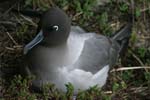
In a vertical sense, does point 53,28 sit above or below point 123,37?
above

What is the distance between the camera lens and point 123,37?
5.18 m

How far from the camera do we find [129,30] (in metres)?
5.27

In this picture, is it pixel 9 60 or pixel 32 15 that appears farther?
pixel 32 15

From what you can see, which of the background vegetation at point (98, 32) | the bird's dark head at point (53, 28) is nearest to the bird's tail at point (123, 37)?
the background vegetation at point (98, 32)

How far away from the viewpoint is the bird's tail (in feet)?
16.8

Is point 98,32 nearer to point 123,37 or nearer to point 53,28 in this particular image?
point 123,37

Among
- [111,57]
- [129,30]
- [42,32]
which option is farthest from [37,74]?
[129,30]

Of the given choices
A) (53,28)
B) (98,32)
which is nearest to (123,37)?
(98,32)

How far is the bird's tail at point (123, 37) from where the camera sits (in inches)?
201

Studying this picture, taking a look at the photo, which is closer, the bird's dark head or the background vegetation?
the bird's dark head

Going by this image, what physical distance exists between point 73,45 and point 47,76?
34 centimetres

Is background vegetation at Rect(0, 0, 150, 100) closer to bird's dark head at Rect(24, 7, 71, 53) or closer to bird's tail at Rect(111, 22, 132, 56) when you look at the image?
bird's tail at Rect(111, 22, 132, 56)

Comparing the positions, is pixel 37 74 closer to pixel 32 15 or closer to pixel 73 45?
pixel 73 45

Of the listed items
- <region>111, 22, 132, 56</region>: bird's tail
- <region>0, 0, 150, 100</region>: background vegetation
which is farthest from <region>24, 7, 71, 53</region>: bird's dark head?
<region>111, 22, 132, 56</region>: bird's tail
